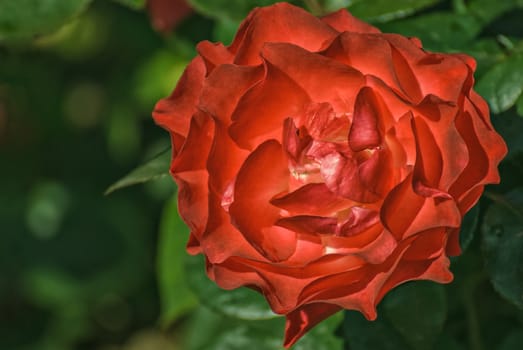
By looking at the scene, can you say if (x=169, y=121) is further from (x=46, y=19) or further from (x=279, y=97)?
(x=46, y=19)

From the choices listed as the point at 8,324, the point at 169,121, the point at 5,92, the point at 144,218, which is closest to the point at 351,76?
the point at 169,121

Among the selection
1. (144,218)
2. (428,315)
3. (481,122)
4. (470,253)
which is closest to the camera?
(481,122)

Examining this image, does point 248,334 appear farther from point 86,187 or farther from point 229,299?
point 86,187

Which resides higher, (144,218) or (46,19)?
(46,19)

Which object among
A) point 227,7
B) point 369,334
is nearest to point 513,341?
point 369,334

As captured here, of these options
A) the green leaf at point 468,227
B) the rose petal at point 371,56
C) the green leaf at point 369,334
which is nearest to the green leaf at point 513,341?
the green leaf at point 369,334

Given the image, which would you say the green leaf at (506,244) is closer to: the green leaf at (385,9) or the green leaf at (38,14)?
the green leaf at (385,9)
